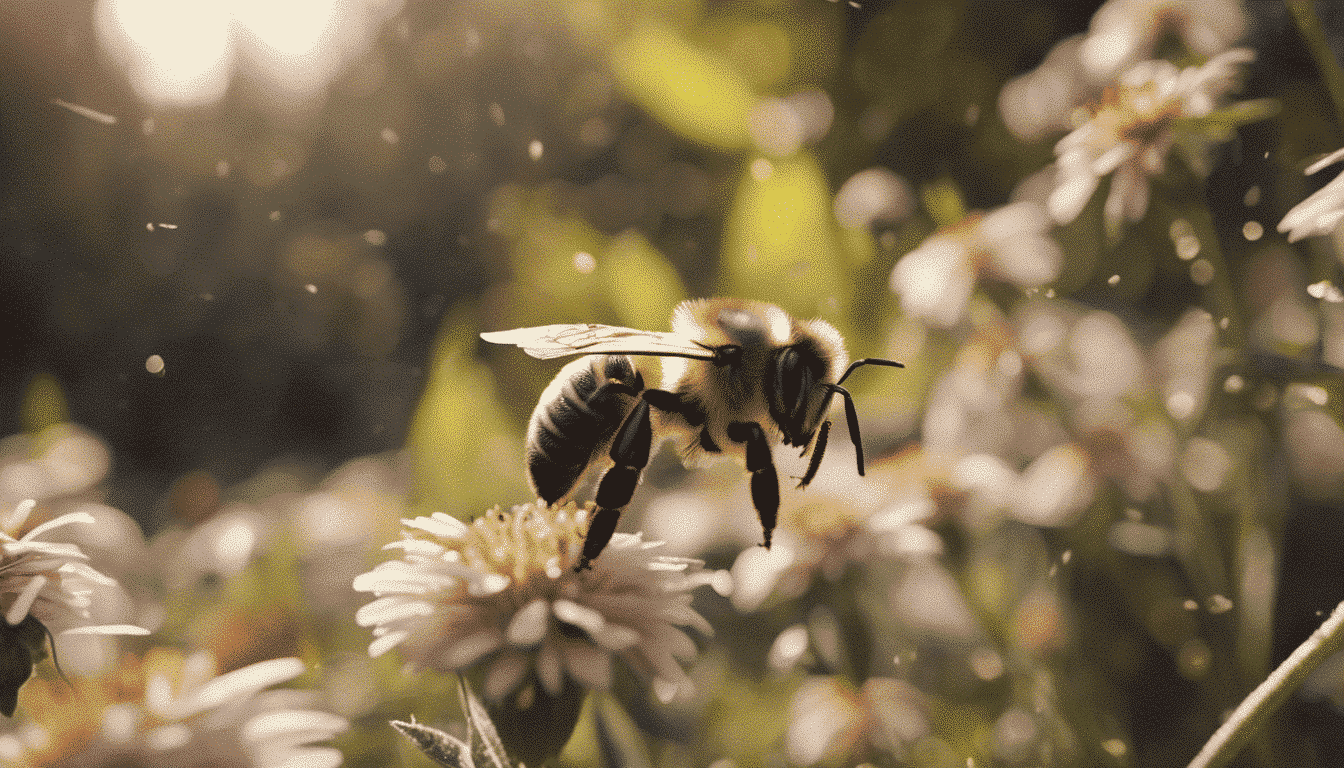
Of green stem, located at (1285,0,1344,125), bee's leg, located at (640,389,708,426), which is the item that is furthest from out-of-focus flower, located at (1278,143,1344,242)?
bee's leg, located at (640,389,708,426)

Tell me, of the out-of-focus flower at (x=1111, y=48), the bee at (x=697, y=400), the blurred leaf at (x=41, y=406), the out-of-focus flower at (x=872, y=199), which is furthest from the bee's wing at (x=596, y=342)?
the blurred leaf at (x=41, y=406)

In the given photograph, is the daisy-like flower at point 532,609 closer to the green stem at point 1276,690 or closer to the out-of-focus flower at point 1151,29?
the green stem at point 1276,690

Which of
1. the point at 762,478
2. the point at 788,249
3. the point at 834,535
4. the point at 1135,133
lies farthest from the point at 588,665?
the point at 1135,133

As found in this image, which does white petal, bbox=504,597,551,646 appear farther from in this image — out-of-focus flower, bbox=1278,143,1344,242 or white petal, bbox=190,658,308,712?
out-of-focus flower, bbox=1278,143,1344,242

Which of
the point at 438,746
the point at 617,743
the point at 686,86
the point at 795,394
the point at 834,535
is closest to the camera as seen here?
the point at 438,746

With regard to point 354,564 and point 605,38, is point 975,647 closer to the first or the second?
point 354,564

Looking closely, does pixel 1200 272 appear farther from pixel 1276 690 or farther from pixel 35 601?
pixel 35 601
